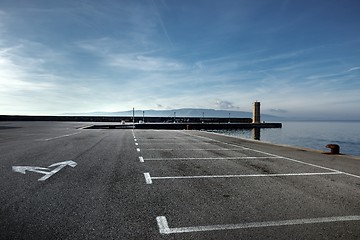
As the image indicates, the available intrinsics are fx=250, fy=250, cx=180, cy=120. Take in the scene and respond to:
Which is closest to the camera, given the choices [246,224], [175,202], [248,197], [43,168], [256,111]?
[246,224]

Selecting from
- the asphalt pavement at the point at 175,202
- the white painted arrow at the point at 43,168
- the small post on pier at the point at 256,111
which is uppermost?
the small post on pier at the point at 256,111

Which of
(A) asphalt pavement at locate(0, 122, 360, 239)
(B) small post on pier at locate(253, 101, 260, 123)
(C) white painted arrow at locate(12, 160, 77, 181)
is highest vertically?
(B) small post on pier at locate(253, 101, 260, 123)

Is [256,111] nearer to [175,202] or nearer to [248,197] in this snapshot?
[248,197]

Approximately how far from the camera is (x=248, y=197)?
533 centimetres

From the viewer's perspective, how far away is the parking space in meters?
4.02

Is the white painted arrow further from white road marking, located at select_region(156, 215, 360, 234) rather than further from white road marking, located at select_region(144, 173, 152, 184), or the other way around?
white road marking, located at select_region(156, 215, 360, 234)

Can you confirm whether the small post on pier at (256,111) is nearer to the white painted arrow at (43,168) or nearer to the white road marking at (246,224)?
the white painted arrow at (43,168)

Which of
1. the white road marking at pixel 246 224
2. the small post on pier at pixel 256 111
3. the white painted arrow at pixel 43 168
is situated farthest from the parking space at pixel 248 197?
the small post on pier at pixel 256 111

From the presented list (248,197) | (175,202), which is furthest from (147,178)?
(248,197)

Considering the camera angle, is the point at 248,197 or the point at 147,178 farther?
the point at 147,178

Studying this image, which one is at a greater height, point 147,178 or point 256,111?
point 256,111

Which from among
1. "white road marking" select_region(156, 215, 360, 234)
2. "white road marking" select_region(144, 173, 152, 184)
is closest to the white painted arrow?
"white road marking" select_region(144, 173, 152, 184)

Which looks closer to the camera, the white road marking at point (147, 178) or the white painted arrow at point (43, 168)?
the white road marking at point (147, 178)

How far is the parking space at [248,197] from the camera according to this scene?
13.2ft
